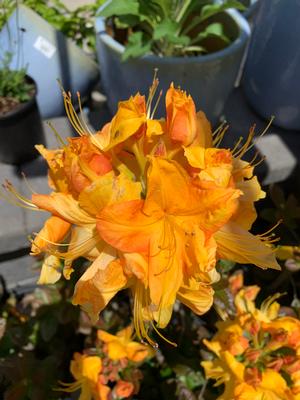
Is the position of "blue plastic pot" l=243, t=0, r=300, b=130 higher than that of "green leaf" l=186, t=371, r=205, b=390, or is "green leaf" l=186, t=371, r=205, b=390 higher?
"blue plastic pot" l=243, t=0, r=300, b=130

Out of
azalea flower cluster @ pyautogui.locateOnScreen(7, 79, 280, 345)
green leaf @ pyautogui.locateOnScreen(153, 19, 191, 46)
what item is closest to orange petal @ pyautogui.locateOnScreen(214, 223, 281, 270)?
azalea flower cluster @ pyautogui.locateOnScreen(7, 79, 280, 345)

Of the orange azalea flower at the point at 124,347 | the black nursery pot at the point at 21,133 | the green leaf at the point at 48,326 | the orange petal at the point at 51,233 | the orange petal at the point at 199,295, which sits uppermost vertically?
the orange petal at the point at 51,233

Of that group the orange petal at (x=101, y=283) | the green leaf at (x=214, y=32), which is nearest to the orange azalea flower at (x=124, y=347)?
the orange petal at (x=101, y=283)

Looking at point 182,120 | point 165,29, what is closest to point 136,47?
point 165,29

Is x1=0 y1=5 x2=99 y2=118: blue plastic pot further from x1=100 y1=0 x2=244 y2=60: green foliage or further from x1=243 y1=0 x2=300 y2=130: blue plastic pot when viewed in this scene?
x1=243 y1=0 x2=300 y2=130: blue plastic pot

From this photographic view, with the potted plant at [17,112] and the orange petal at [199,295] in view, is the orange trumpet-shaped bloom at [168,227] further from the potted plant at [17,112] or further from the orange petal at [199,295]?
the potted plant at [17,112]

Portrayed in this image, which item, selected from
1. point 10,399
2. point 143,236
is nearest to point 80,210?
point 143,236
